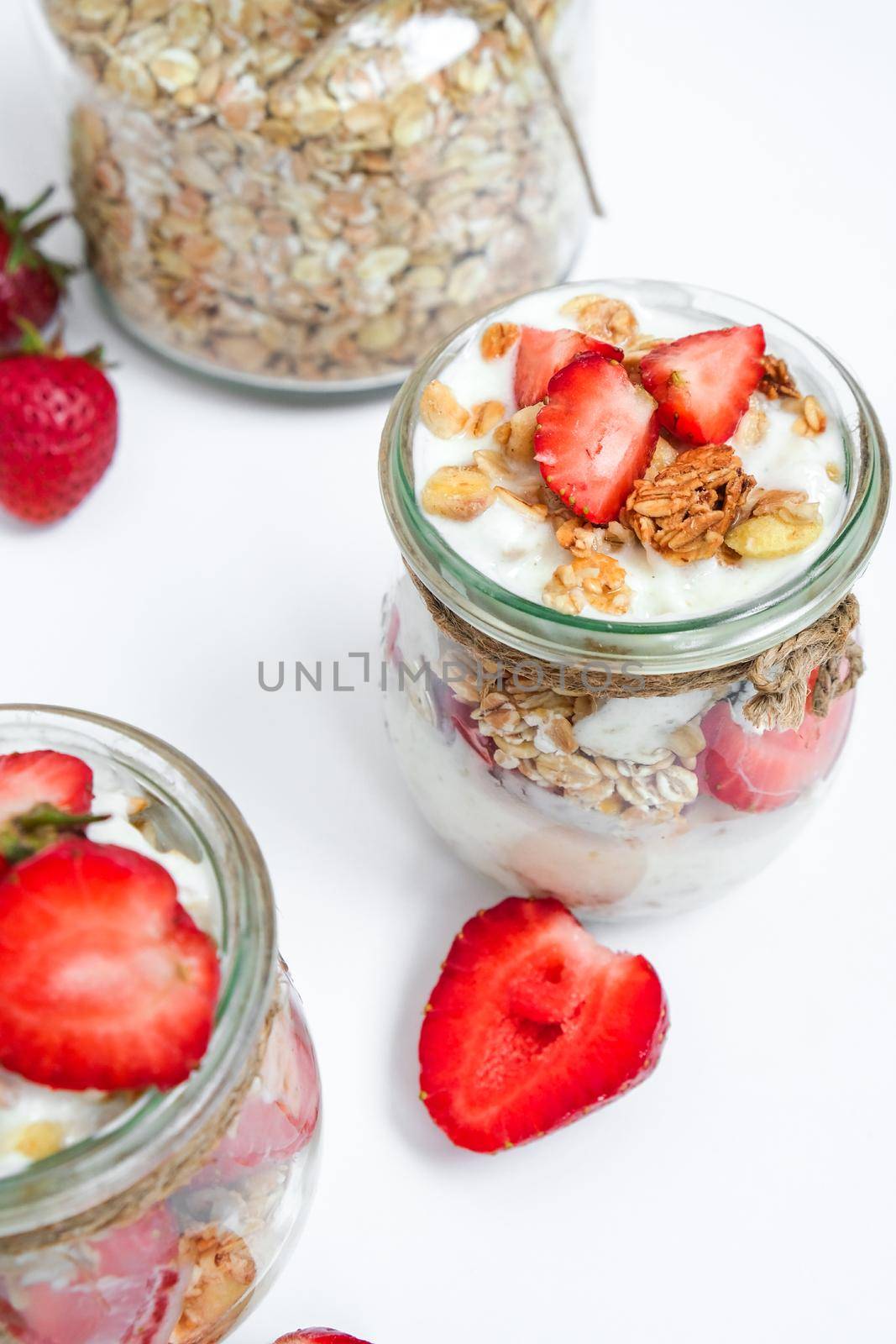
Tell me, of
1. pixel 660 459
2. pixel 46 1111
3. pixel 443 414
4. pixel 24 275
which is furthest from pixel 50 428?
pixel 46 1111

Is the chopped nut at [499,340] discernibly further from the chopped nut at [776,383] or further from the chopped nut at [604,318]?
the chopped nut at [776,383]

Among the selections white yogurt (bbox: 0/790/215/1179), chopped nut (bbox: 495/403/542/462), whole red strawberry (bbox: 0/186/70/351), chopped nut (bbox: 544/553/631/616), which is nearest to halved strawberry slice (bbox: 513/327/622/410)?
chopped nut (bbox: 495/403/542/462)

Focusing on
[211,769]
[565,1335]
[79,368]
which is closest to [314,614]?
[211,769]

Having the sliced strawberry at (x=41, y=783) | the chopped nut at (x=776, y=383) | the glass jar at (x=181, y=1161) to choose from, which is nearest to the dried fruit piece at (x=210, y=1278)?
the glass jar at (x=181, y=1161)

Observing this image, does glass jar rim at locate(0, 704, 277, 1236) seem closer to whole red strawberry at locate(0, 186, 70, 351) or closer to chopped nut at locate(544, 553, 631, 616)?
chopped nut at locate(544, 553, 631, 616)

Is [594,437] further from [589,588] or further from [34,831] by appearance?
[34,831]

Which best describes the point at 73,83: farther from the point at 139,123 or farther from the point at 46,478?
the point at 46,478
